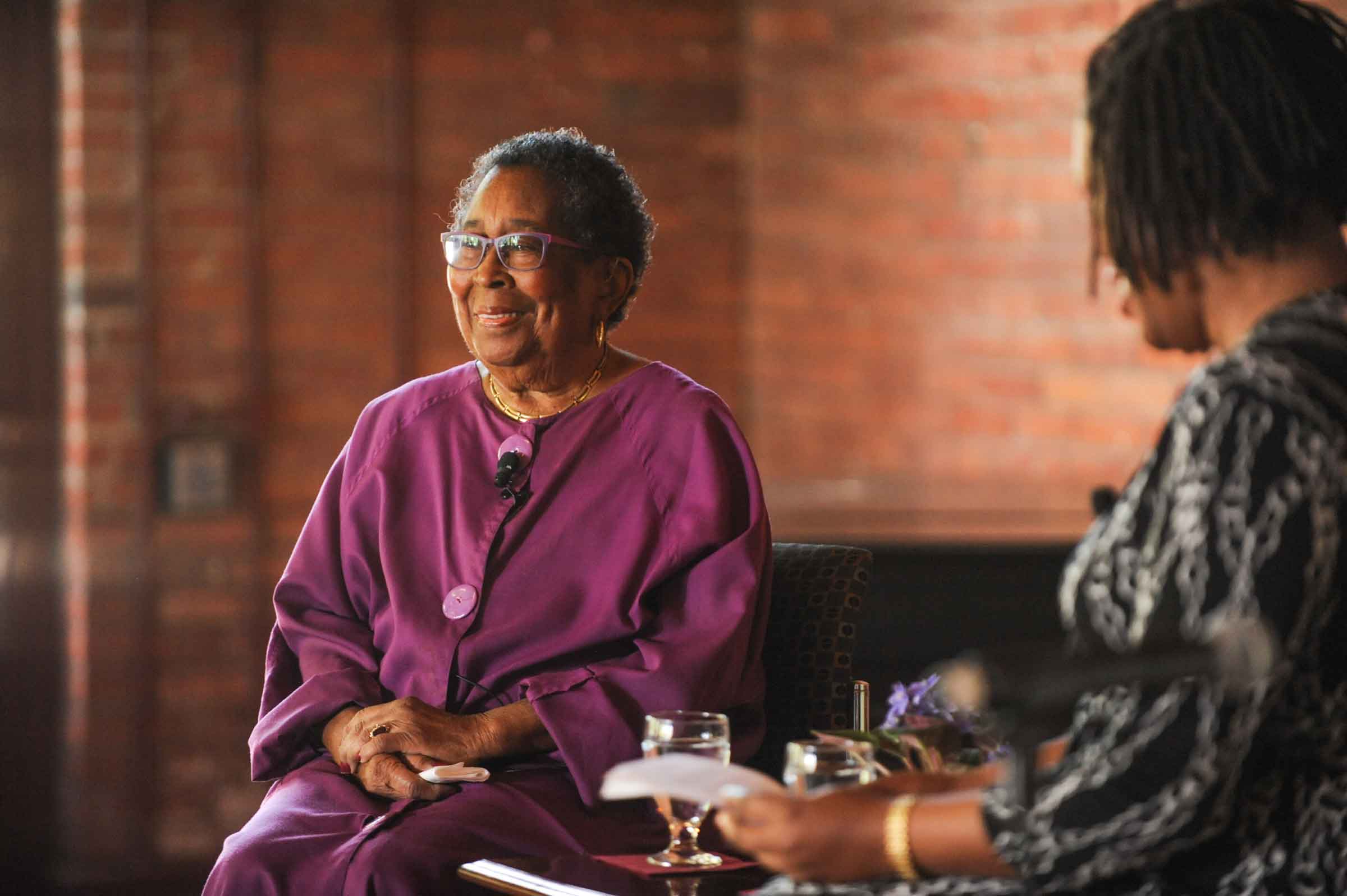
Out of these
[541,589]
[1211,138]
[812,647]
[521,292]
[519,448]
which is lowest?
[812,647]

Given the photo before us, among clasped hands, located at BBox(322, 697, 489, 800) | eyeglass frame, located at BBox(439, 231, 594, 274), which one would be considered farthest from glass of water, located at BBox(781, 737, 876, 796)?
eyeglass frame, located at BBox(439, 231, 594, 274)

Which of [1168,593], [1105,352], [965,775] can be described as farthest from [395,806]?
[1105,352]

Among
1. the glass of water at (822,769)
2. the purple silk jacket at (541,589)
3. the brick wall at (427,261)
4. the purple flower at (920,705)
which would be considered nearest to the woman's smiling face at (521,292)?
the purple silk jacket at (541,589)

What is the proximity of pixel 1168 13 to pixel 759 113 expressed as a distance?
11.2 ft

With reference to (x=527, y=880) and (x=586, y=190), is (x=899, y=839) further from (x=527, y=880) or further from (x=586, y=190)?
(x=586, y=190)

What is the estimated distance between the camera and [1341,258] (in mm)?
1488

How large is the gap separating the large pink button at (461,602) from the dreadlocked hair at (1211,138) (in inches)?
48.8

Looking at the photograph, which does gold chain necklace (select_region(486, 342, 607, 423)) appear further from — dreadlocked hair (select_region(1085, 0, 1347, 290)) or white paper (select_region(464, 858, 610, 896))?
dreadlocked hair (select_region(1085, 0, 1347, 290))

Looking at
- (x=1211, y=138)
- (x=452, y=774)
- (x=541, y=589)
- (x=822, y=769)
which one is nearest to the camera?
(x=1211, y=138)

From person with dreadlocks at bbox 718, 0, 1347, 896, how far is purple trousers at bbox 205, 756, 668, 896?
0.75m

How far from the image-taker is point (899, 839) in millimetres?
1479

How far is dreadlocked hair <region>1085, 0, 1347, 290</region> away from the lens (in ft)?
4.71

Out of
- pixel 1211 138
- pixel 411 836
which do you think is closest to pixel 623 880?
pixel 411 836

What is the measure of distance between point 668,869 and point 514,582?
59cm
